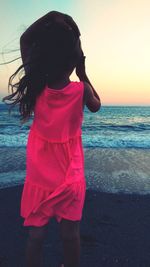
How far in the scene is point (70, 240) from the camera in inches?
83.3

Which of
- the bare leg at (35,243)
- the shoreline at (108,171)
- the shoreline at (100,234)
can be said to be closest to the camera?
the bare leg at (35,243)

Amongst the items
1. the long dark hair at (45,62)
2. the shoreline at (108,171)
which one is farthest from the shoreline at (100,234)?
the long dark hair at (45,62)

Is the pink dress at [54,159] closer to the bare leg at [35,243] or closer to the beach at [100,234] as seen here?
the bare leg at [35,243]

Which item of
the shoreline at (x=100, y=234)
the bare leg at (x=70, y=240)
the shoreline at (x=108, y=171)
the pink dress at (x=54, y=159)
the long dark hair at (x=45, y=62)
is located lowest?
the shoreline at (x=108, y=171)

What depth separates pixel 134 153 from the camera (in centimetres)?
980

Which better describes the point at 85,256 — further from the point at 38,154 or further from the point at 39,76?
the point at 39,76

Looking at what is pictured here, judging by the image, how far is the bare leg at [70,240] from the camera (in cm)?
207

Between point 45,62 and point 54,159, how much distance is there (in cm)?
60

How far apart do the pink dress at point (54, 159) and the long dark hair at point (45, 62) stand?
0.23ft

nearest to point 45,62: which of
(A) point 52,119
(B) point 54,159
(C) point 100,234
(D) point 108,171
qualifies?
(A) point 52,119

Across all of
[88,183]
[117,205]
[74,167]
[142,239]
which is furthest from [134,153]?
[74,167]

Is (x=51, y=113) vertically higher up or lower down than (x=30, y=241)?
higher up

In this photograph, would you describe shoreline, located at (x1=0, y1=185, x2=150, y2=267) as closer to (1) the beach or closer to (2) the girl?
(1) the beach

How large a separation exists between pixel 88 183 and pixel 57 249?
8.85 ft
